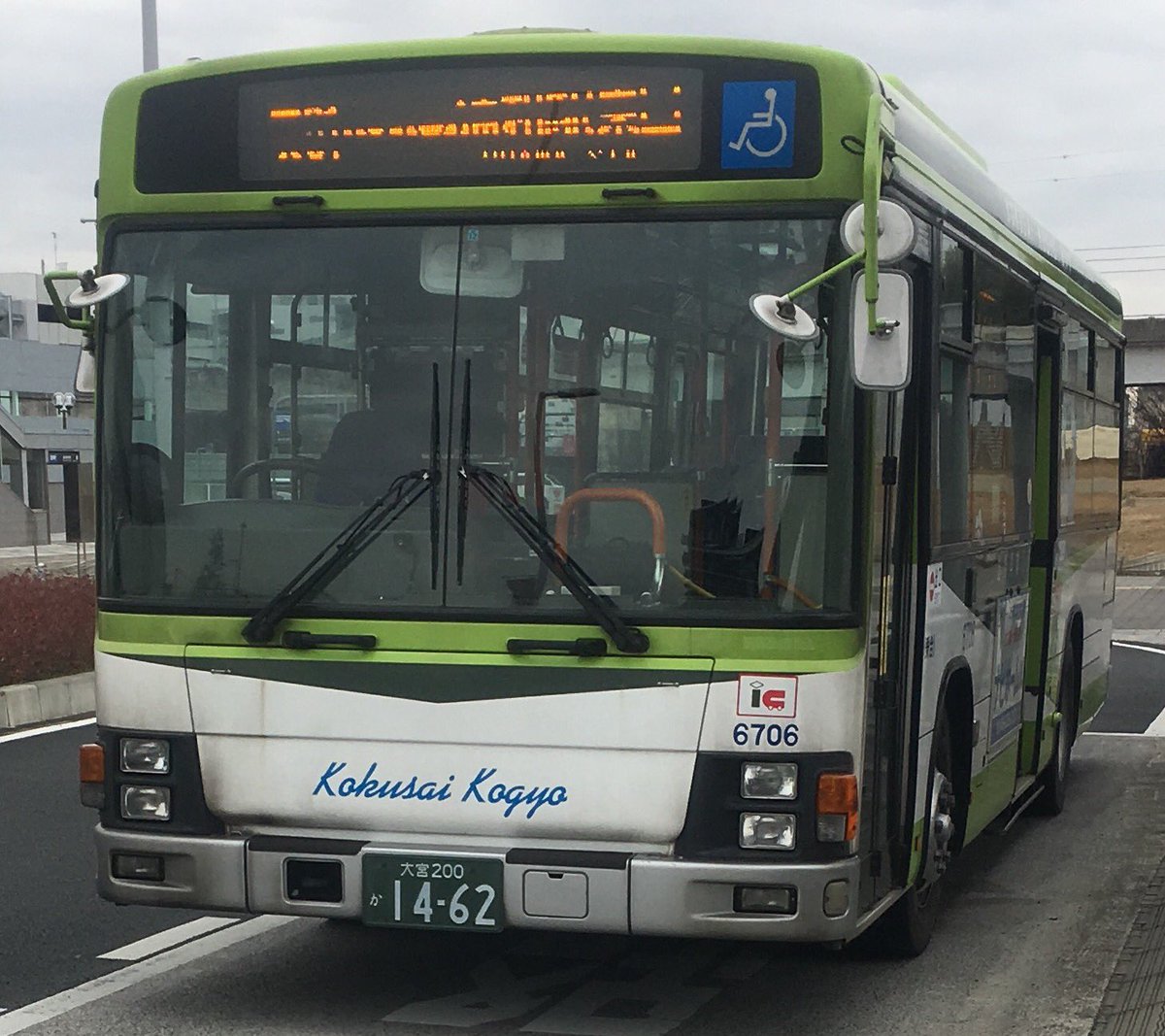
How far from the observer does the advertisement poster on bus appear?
8664mm

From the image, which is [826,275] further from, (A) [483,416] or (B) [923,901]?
(B) [923,901]

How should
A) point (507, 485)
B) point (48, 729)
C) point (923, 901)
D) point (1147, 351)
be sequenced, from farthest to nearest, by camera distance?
1. point (1147, 351)
2. point (48, 729)
3. point (923, 901)
4. point (507, 485)

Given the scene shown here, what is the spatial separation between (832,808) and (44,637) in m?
11.7

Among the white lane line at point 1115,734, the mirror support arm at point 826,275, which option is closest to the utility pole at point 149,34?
the white lane line at point 1115,734

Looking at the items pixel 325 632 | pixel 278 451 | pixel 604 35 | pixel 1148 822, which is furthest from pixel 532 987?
pixel 1148 822

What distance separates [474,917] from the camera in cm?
599

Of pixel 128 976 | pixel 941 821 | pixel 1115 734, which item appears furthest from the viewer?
pixel 1115 734

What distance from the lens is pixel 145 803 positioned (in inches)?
251

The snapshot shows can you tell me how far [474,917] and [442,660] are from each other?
760 mm

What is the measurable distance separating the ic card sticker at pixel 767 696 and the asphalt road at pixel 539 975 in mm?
1201

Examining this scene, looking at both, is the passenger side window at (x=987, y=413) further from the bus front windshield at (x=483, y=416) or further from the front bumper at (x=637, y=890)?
the front bumper at (x=637, y=890)

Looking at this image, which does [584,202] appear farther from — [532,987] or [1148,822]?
[1148,822]

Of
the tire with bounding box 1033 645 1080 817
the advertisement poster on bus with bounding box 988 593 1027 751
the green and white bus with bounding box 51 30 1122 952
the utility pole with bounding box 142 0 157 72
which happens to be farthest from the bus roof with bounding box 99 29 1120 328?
the utility pole with bounding box 142 0 157 72

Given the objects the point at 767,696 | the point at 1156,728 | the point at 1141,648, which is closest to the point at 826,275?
the point at 767,696
